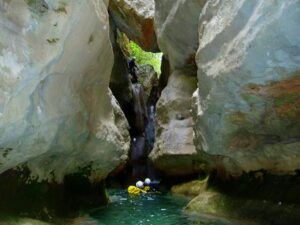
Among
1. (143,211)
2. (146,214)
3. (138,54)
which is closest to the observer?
(146,214)

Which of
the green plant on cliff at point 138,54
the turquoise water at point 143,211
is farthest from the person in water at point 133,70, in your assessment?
the turquoise water at point 143,211

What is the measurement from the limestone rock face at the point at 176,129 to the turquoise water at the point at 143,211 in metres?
1.14

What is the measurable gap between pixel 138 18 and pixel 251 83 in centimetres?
1178

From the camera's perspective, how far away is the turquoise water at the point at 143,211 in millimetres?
7539

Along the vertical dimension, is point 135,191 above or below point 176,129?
below

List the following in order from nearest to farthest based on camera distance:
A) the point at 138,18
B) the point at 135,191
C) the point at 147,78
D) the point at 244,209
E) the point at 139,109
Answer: the point at 244,209 < the point at 135,191 < the point at 138,18 < the point at 139,109 < the point at 147,78

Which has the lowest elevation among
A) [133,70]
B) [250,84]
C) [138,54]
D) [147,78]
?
[250,84]

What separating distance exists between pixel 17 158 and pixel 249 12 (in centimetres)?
355

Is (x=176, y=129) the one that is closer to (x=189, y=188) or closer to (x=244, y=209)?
(x=189, y=188)

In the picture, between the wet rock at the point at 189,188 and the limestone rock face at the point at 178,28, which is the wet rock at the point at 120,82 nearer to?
the limestone rock face at the point at 178,28

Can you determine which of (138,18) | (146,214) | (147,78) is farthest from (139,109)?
(146,214)

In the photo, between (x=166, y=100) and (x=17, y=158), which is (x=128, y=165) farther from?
(x=17, y=158)

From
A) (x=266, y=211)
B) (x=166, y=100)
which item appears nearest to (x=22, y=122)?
(x=266, y=211)

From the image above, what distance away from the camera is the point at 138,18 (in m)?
16.1
